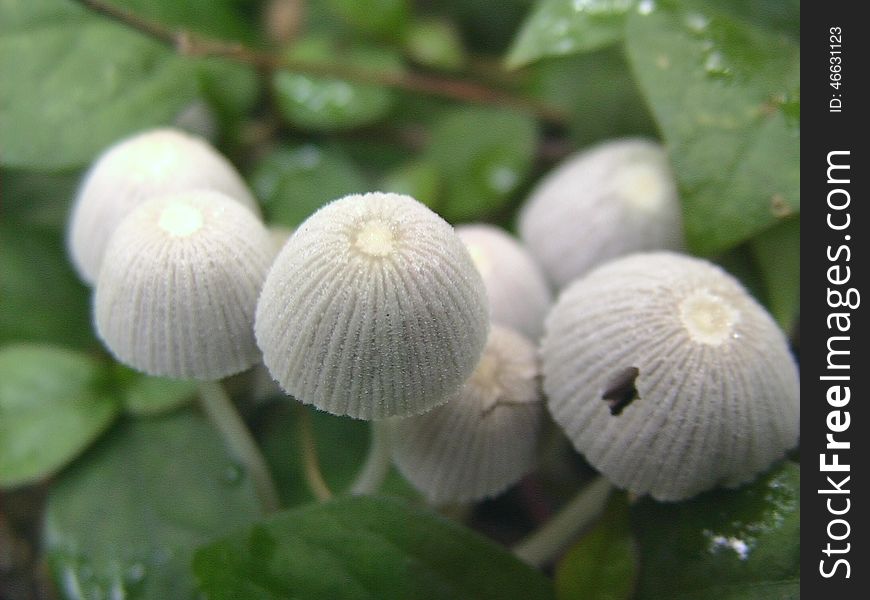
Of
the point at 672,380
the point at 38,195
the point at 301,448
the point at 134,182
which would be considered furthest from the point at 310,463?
the point at 38,195

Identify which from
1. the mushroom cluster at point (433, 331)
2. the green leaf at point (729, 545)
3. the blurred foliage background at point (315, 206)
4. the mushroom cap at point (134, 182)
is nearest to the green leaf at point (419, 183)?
the blurred foliage background at point (315, 206)

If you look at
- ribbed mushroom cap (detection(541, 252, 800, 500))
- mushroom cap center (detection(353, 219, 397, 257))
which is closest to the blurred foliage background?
ribbed mushroom cap (detection(541, 252, 800, 500))

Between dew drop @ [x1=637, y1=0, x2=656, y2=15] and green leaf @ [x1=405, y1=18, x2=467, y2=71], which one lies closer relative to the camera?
dew drop @ [x1=637, y1=0, x2=656, y2=15]

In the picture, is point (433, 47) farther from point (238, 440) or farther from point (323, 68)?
point (238, 440)

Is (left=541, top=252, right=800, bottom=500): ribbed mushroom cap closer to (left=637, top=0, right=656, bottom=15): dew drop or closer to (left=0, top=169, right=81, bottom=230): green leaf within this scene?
(left=637, top=0, right=656, bottom=15): dew drop

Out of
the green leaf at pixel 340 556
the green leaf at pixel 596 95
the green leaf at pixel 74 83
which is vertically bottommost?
the green leaf at pixel 340 556

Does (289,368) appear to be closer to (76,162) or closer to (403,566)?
(403,566)

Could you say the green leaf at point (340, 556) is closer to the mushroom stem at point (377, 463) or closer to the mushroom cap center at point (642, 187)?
the mushroom stem at point (377, 463)
